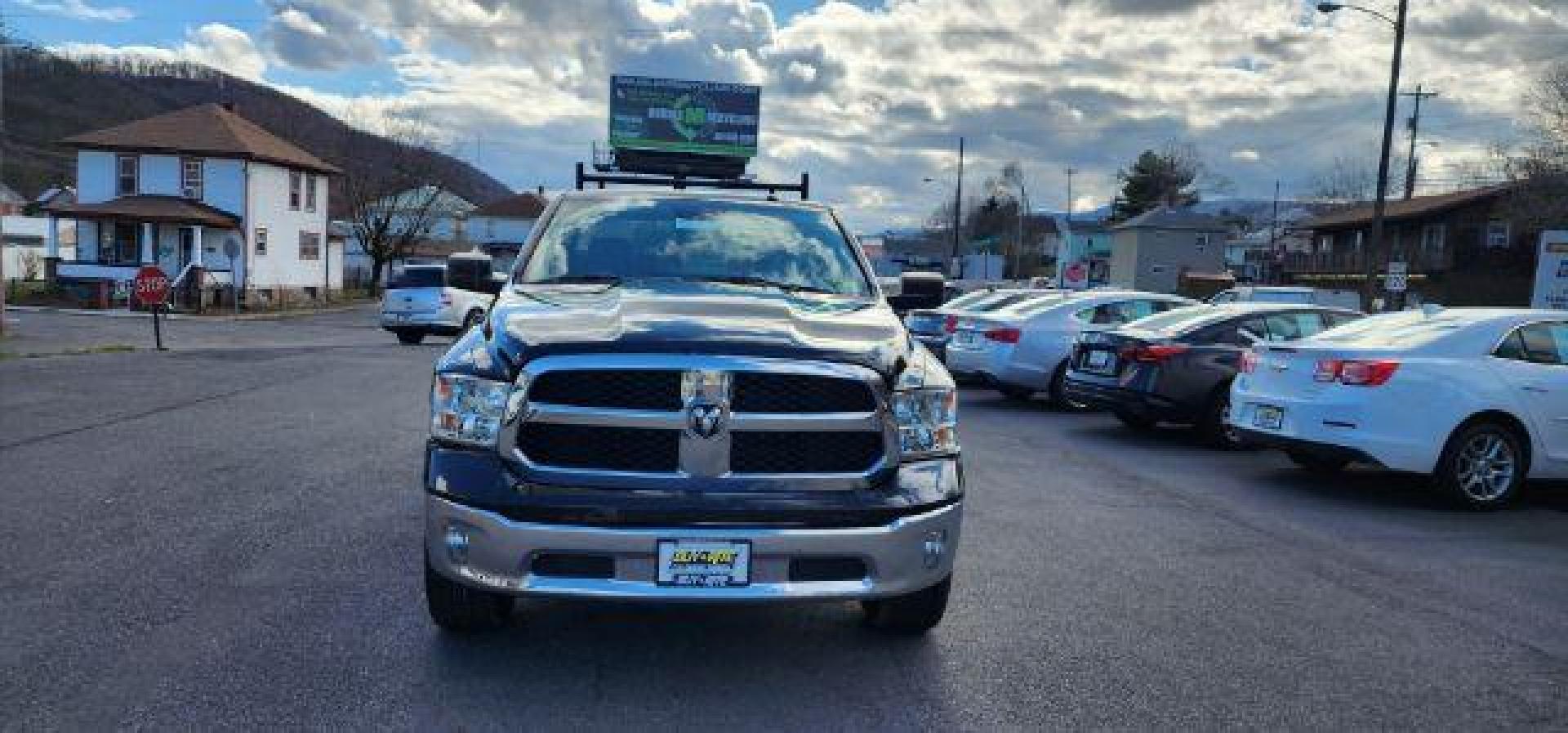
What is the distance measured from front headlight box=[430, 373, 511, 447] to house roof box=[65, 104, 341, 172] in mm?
44736

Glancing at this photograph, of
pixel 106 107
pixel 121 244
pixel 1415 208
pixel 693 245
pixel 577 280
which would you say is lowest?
pixel 121 244

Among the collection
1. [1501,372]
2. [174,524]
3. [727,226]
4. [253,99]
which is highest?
[253,99]

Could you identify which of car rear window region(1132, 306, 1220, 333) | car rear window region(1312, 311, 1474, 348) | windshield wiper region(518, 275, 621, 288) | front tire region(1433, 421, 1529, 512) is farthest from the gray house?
windshield wiper region(518, 275, 621, 288)

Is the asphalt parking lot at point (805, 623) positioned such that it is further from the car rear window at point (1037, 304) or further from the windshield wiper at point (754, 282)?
the car rear window at point (1037, 304)

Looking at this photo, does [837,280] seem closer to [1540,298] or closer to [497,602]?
[497,602]

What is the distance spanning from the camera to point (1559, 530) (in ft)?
25.0

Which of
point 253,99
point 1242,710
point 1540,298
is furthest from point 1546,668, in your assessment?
point 253,99

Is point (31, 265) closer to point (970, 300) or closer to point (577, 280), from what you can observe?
point (970, 300)

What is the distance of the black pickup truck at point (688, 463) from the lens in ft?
12.5

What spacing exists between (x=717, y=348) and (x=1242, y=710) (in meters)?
2.20

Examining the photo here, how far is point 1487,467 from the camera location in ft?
26.8

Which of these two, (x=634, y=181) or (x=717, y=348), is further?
(x=634, y=181)

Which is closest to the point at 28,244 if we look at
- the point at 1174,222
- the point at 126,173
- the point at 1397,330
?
the point at 126,173

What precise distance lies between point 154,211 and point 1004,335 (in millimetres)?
38215
